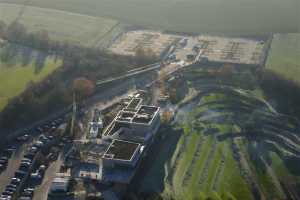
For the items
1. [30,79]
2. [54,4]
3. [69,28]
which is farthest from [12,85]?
[54,4]

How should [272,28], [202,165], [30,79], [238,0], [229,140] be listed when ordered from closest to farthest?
1. [202,165]
2. [229,140]
3. [30,79]
4. [272,28]
5. [238,0]

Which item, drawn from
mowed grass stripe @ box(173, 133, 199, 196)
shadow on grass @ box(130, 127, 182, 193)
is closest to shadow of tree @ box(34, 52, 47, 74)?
shadow on grass @ box(130, 127, 182, 193)

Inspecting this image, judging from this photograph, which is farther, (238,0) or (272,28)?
(238,0)

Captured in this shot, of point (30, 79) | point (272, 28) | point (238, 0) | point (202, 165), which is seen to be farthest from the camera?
point (238, 0)

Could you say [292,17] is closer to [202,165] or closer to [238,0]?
[238,0]

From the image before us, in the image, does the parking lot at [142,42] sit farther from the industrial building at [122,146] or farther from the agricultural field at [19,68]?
the industrial building at [122,146]

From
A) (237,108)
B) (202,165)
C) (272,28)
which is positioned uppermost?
(272,28)

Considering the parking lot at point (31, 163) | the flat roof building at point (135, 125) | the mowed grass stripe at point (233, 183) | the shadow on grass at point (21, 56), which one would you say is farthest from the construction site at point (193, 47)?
the mowed grass stripe at point (233, 183)

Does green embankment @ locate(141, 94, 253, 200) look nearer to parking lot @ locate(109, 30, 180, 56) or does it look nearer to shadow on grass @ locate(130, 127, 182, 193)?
shadow on grass @ locate(130, 127, 182, 193)
